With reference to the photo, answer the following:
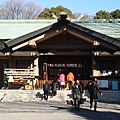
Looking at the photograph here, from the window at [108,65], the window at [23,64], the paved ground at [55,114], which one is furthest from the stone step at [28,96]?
the paved ground at [55,114]


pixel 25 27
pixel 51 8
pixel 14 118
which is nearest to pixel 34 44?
pixel 25 27

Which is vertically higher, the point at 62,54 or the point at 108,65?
the point at 62,54

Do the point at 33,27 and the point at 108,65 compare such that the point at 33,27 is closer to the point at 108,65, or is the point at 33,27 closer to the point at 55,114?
the point at 108,65

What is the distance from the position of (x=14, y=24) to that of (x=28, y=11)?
18.8 metres

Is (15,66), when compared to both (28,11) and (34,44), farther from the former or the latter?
(28,11)

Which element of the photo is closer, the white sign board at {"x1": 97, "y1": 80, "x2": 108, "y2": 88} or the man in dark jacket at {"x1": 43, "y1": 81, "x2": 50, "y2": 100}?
the man in dark jacket at {"x1": 43, "y1": 81, "x2": 50, "y2": 100}

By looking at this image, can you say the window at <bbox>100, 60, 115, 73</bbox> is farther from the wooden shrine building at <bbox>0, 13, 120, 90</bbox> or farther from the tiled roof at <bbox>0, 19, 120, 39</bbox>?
the tiled roof at <bbox>0, 19, 120, 39</bbox>

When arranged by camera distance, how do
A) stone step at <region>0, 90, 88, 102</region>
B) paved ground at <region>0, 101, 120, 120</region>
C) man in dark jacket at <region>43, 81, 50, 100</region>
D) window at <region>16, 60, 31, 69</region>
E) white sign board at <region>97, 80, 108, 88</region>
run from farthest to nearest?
window at <region>16, 60, 31, 69</region>, white sign board at <region>97, 80, 108, 88</region>, stone step at <region>0, 90, 88, 102</region>, man in dark jacket at <region>43, 81, 50, 100</region>, paved ground at <region>0, 101, 120, 120</region>

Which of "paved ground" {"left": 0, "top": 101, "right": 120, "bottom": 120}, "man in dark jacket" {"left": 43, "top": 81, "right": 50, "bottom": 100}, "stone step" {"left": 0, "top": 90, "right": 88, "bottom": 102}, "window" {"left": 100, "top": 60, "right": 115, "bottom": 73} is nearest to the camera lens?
"paved ground" {"left": 0, "top": 101, "right": 120, "bottom": 120}

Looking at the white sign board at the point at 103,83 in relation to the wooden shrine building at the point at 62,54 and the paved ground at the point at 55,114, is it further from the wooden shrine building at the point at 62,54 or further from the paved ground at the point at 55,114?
the paved ground at the point at 55,114

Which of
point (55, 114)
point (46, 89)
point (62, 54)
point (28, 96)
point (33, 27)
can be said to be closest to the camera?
point (55, 114)

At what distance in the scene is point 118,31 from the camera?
89.8 feet

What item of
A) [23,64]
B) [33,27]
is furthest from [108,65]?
[33,27]

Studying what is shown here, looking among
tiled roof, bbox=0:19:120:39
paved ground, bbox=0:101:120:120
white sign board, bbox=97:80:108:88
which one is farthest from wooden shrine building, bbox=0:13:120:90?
paved ground, bbox=0:101:120:120
